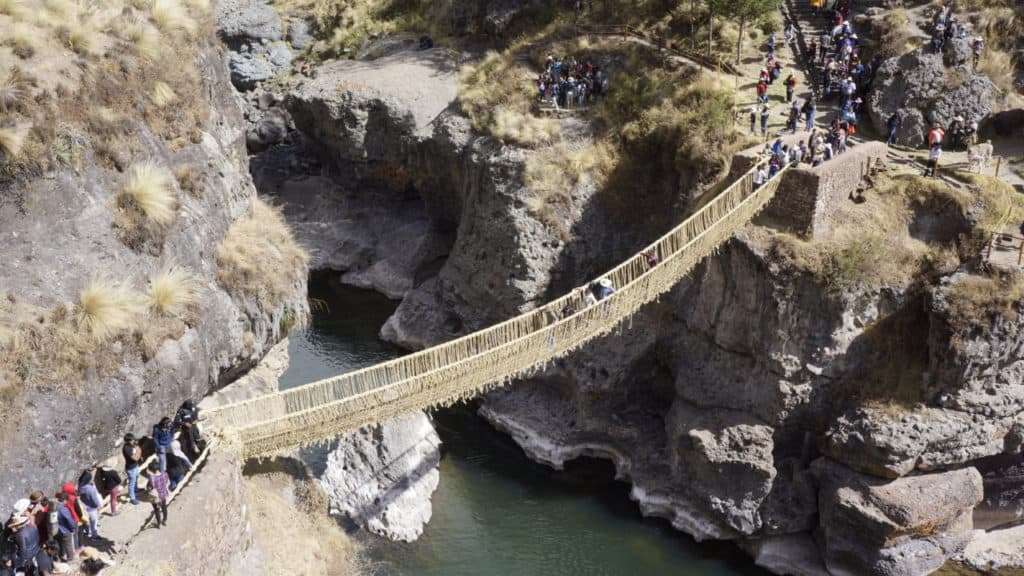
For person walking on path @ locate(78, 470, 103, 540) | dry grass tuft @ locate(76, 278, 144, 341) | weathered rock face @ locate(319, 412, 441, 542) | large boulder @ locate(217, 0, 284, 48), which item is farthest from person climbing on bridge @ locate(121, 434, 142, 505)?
large boulder @ locate(217, 0, 284, 48)

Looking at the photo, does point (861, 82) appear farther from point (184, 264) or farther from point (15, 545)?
point (15, 545)

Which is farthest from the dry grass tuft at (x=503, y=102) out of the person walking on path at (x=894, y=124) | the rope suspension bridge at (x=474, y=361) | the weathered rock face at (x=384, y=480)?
the weathered rock face at (x=384, y=480)

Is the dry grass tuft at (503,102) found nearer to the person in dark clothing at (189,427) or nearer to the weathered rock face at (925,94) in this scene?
the weathered rock face at (925,94)

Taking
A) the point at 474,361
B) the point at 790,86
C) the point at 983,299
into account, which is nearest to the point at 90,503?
the point at 474,361


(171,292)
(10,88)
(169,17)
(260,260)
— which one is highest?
(169,17)

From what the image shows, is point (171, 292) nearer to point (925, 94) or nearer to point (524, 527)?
point (524, 527)

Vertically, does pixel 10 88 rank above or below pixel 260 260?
above

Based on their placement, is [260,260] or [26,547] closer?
[26,547]
